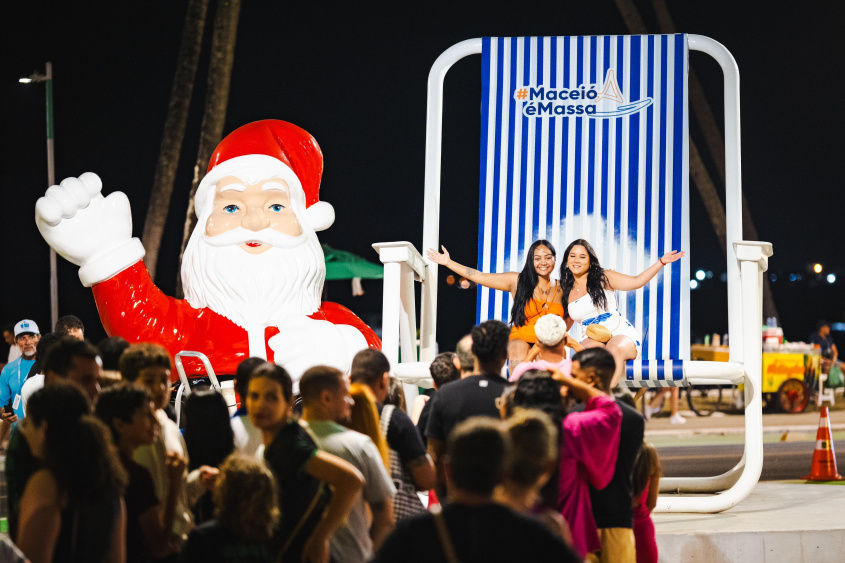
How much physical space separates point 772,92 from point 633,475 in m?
25.1

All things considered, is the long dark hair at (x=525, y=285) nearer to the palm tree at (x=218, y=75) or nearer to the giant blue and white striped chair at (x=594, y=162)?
the giant blue and white striped chair at (x=594, y=162)

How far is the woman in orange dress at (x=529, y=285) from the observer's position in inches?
200

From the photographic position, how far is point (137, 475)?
2426 millimetres

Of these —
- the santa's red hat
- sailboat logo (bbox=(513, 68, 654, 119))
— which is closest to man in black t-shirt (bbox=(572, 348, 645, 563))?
the santa's red hat

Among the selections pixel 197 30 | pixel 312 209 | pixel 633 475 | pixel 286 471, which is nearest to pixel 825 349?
pixel 197 30

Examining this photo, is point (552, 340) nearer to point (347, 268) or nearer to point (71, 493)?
point (71, 493)

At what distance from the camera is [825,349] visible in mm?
15219

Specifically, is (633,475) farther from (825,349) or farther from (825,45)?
(825,45)

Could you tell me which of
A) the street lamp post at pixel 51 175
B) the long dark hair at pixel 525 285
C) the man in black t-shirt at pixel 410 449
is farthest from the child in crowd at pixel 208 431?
the street lamp post at pixel 51 175

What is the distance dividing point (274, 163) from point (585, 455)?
3.16m

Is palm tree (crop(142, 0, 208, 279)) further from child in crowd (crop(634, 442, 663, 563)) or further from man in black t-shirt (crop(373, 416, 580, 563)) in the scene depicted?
man in black t-shirt (crop(373, 416, 580, 563))

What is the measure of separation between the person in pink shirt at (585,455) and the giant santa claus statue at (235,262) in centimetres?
221

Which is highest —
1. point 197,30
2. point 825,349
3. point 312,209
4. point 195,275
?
point 197,30

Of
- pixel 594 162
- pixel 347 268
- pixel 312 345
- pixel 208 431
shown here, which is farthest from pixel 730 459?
pixel 208 431
